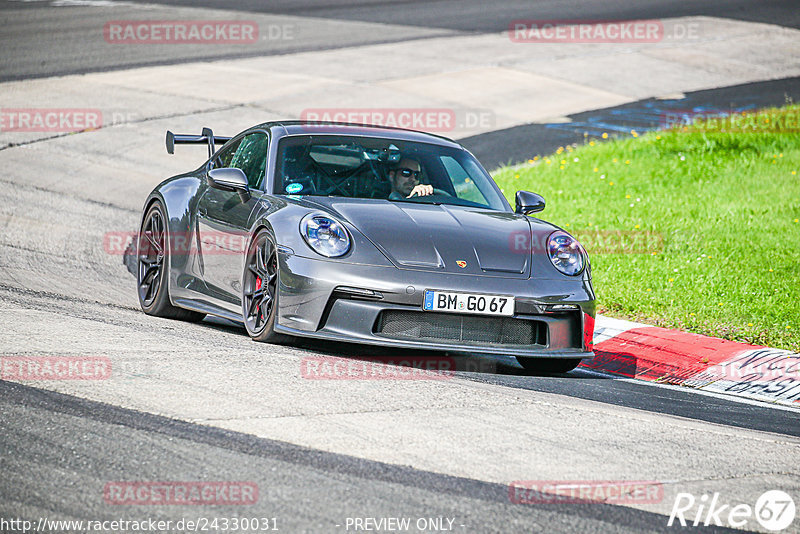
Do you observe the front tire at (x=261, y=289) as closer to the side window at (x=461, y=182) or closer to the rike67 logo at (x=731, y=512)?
the side window at (x=461, y=182)

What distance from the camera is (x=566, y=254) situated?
22.0 ft

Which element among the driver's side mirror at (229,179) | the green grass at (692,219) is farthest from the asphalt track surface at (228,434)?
the green grass at (692,219)

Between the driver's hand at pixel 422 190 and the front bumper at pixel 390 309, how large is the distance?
50.1 inches

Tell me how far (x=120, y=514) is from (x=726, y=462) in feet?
8.05

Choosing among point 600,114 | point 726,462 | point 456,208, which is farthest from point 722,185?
point 726,462

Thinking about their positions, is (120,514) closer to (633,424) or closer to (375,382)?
(375,382)

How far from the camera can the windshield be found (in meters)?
7.11

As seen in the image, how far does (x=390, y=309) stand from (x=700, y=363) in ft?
8.48

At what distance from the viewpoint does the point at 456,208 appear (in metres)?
7.12

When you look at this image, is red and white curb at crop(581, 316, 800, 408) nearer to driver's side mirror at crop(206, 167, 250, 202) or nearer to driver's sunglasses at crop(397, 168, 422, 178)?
driver's sunglasses at crop(397, 168, 422, 178)

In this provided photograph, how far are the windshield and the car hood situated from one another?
0.27 meters

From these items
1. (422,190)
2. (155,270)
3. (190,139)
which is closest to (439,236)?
(422,190)

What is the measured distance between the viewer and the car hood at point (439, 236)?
20.4 feet

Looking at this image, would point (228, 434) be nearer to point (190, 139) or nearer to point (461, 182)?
point (461, 182)
